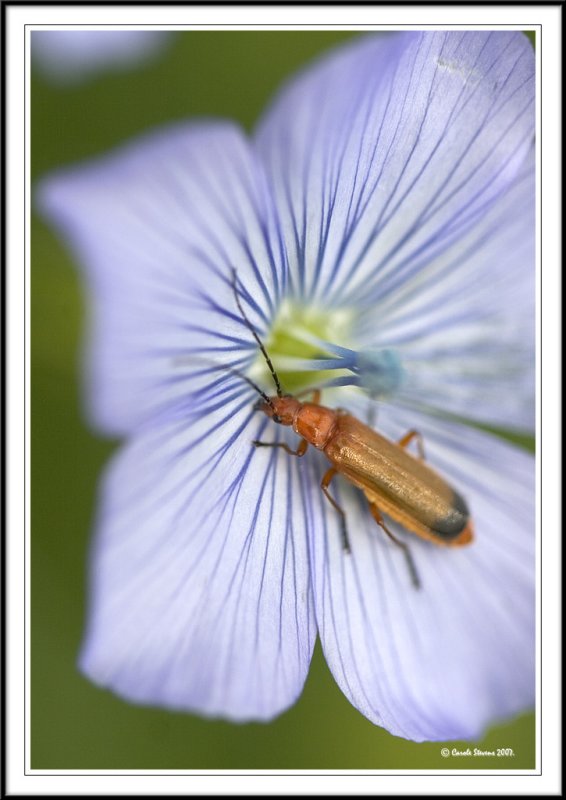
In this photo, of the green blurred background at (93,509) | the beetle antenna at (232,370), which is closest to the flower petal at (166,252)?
the beetle antenna at (232,370)

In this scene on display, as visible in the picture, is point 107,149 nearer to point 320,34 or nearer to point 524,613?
point 320,34

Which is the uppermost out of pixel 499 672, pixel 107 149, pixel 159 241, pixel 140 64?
pixel 140 64

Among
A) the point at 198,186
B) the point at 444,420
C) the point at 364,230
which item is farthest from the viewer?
the point at 444,420

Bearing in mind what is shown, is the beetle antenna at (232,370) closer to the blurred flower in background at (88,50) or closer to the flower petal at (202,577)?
the flower petal at (202,577)

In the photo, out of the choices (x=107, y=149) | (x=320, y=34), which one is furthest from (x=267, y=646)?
(x=320, y=34)

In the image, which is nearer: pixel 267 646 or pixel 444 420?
pixel 267 646

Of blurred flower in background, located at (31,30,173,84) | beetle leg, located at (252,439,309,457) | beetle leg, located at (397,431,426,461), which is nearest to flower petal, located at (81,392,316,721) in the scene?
beetle leg, located at (252,439,309,457)

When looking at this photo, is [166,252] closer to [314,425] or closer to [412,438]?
[314,425]
